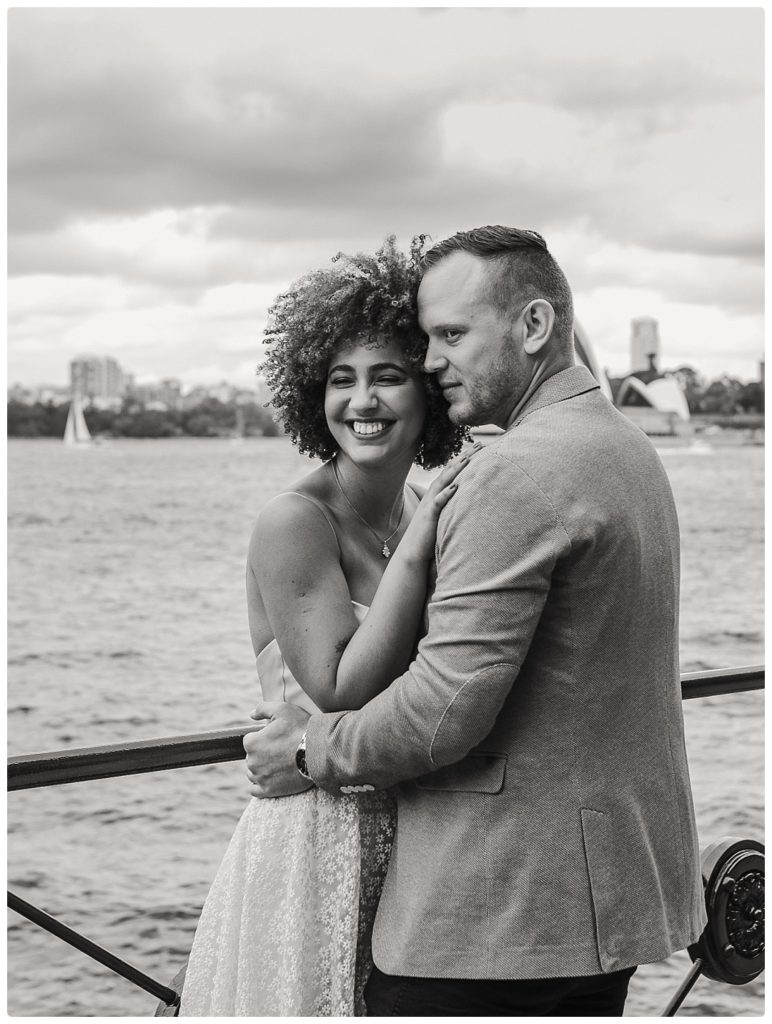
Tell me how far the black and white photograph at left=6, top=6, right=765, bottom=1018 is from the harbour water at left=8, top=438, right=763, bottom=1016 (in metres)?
0.30

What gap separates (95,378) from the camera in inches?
3344

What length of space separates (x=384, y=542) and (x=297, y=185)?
8049 cm

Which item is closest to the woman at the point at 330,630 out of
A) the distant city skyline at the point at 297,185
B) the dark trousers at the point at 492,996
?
the dark trousers at the point at 492,996

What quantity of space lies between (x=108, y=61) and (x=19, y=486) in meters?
49.9

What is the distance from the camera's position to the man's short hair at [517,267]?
2047mm

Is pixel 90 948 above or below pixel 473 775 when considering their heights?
below

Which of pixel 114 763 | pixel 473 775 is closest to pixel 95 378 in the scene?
pixel 114 763

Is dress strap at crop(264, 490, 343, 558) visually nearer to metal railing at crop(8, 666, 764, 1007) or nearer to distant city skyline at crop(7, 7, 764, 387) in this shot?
metal railing at crop(8, 666, 764, 1007)

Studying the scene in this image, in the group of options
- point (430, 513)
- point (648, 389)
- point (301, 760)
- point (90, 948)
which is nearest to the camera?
point (430, 513)

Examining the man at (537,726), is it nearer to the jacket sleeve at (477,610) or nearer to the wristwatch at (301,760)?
the jacket sleeve at (477,610)

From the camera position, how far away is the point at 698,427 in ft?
336

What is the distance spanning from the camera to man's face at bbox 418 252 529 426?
2053 mm

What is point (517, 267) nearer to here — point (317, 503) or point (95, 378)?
point (317, 503)

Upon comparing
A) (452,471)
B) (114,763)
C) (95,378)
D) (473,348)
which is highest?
(95,378)
